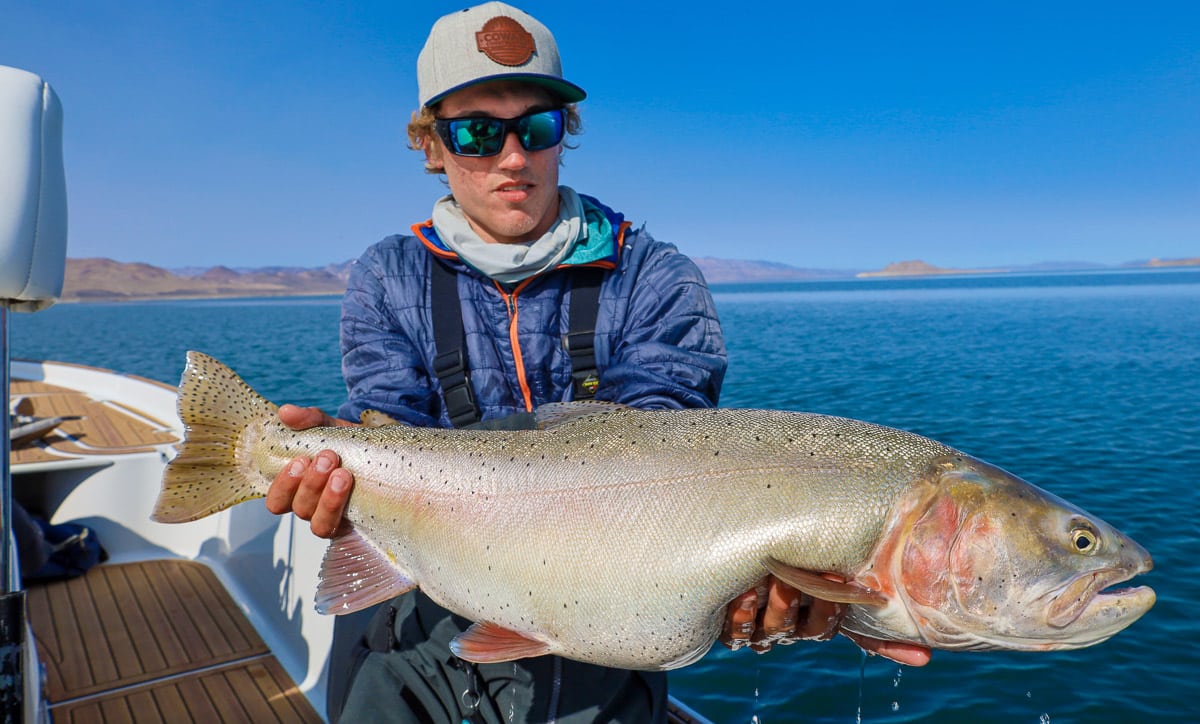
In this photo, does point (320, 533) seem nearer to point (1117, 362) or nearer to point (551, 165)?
point (551, 165)

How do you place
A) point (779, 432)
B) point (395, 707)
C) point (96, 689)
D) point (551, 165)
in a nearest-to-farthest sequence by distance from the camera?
point (779, 432) → point (395, 707) → point (551, 165) → point (96, 689)

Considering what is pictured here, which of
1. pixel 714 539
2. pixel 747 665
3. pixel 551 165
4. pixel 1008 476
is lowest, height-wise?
pixel 747 665

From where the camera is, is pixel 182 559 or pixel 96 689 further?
pixel 182 559

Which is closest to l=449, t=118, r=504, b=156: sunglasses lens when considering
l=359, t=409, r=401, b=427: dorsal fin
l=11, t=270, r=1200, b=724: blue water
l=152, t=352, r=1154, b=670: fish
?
l=359, t=409, r=401, b=427: dorsal fin

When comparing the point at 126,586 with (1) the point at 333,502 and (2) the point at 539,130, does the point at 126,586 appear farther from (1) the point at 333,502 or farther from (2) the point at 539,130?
(2) the point at 539,130

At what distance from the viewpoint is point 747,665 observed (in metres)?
7.74

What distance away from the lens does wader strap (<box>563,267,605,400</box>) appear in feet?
11.1

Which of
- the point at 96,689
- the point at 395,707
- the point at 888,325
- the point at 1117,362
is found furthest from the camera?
the point at 888,325

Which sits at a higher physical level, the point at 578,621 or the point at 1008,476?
the point at 1008,476

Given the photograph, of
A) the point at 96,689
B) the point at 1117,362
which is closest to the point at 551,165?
the point at 96,689

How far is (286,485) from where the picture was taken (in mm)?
2857

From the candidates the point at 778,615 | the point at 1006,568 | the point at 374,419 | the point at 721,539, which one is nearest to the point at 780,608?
the point at 778,615

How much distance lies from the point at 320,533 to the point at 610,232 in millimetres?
1784

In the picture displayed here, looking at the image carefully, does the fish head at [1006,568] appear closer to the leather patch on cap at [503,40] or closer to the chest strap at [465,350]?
the chest strap at [465,350]
